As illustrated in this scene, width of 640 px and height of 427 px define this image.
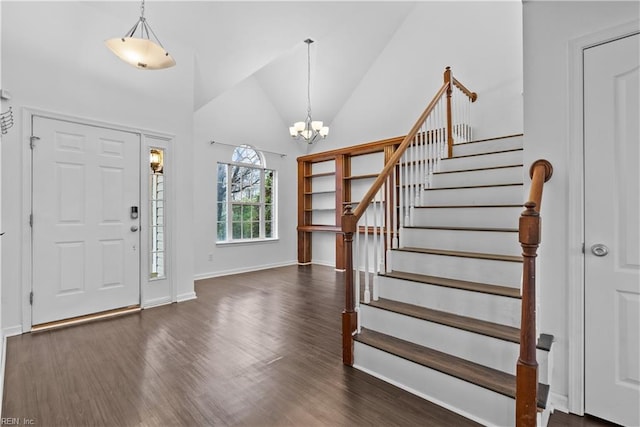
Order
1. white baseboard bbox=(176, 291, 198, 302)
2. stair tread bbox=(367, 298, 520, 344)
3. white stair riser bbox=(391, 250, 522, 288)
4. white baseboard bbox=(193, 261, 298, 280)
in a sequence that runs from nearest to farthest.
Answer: stair tread bbox=(367, 298, 520, 344)
white stair riser bbox=(391, 250, 522, 288)
white baseboard bbox=(176, 291, 198, 302)
white baseboard bbox=(193, 261, 298, 280)

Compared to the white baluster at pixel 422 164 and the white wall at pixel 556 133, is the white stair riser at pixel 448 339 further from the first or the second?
the white baluster at pixel 422 164

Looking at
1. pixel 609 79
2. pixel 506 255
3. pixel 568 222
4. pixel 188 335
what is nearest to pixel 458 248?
pixel 506 255

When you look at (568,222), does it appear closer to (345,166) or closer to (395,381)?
(395,381)

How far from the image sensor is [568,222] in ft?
Answer: 5.99

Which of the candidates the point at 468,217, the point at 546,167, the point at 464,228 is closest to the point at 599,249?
the point at 546,167

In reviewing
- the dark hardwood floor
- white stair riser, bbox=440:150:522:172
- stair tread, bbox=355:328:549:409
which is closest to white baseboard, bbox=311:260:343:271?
the dark hardwood floor

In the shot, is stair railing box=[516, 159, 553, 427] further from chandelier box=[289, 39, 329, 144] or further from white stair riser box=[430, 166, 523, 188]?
chandelier box=[289, 39, 329, 144]

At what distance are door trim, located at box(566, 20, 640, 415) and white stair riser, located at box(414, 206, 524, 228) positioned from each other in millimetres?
933

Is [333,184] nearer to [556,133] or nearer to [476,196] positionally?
[476,196]

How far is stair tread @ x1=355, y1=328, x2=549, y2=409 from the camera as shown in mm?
1697

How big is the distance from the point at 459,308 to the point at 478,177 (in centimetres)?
171

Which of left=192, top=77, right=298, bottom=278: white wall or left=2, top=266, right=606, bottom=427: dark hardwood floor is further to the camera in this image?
left=192, top=77, right=298, bottom=278: white wall

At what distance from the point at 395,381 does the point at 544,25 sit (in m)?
2.37

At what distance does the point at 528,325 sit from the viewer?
58.7 inches
